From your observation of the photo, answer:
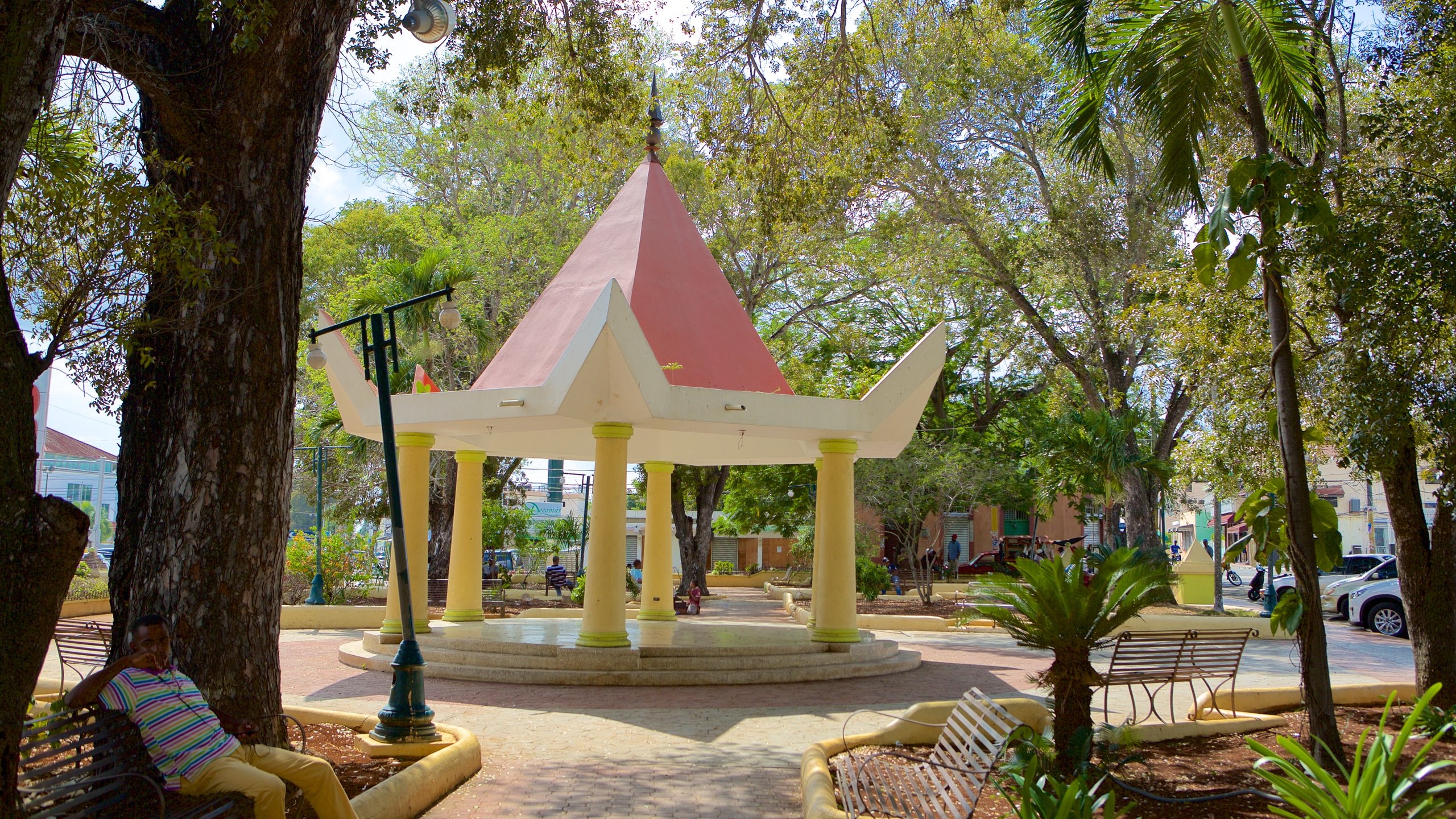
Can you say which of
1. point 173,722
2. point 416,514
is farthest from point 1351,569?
point 173,722

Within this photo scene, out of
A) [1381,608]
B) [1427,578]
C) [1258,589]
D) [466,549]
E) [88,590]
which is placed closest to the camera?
[1427,578]

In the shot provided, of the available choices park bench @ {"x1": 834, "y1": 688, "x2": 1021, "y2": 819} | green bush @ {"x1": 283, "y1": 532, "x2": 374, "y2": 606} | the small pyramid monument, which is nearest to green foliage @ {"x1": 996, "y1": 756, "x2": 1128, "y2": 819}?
park bench @ {"x1": 834, "y1": 688, "x2": 1021, "y2": 819}

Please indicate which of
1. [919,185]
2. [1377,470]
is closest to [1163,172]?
[1377,470]

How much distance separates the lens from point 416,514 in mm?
14617

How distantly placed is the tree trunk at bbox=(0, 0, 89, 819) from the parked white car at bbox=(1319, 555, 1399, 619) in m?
24.9

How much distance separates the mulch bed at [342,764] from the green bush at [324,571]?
15.0 metres

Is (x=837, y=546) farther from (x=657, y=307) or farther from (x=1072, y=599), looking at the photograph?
(x=1072, y=599)

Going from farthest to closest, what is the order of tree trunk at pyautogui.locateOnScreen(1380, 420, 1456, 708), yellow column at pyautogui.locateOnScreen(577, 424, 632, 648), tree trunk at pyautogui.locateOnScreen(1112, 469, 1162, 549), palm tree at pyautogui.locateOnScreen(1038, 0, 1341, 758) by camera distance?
tree trunk at pyautogui.locateOnScreen(1112, 469, 1162, 549)
yellow column at pyautogui.locateOnScreen(577, 424, 632, 648)
tree trunk at pyautogui.locateOnScreen(1380, 420, 1456, 708)
palm tree at pyautogui.locateOnScreen(1038, 0, 1341, 758)

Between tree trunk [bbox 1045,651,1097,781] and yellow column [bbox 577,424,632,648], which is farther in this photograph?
yellow column [bbox 577,424,632,648]

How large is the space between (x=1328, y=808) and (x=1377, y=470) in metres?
4.94

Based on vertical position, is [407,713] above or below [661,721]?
→ above

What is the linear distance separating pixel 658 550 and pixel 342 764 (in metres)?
10.9

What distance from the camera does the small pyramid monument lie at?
46.7 ft

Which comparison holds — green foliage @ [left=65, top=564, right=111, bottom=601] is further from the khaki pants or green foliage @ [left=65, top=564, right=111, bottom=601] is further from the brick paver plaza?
the khaki pants
